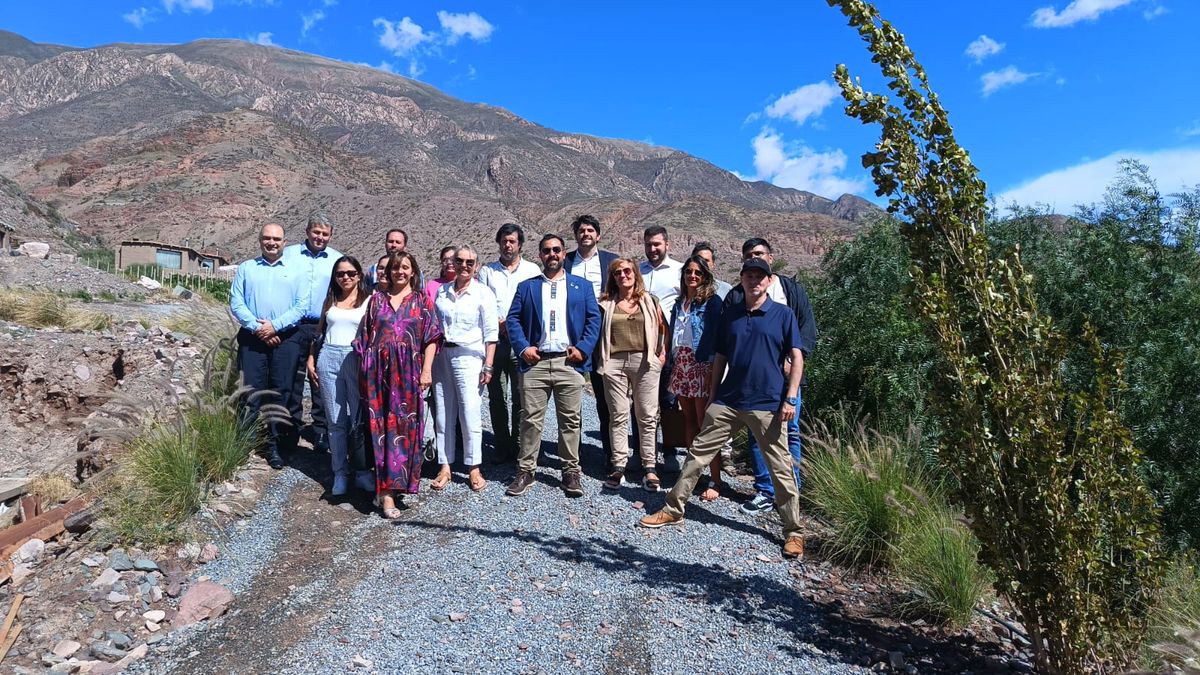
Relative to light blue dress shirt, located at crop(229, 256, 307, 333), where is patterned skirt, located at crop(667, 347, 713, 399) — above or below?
below

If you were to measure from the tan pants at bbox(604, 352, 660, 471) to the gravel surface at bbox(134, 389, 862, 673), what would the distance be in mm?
446

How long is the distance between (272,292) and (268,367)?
634mm

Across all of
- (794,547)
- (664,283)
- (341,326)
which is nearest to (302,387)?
(341,326)

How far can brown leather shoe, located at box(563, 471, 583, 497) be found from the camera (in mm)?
6039

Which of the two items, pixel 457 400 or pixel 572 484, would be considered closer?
pixel 572 484

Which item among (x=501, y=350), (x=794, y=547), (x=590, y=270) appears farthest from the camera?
(x=501, y=350)

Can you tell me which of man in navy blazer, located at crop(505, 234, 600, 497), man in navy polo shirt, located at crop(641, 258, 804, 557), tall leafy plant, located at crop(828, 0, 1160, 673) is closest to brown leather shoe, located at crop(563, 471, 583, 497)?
man in navy blazer, located at crop(505, 234, 600, 497)

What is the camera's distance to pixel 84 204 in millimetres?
57906

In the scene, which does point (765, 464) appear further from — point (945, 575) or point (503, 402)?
point (503, 402)

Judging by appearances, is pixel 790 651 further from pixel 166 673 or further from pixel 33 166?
pixel 33 166

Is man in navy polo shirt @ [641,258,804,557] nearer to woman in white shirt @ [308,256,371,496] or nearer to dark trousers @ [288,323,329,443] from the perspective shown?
woman in white shirt @ [308,256,371,496]

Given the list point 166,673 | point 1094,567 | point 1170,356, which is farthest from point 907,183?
point 1170,356

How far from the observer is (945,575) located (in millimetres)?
4410

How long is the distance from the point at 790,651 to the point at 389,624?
7.10 feet
